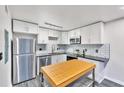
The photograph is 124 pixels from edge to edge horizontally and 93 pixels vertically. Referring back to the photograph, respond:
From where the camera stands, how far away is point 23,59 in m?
2.16

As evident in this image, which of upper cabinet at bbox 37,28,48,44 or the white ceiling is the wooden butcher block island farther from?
upper cabinet at bbox 37,28,48,44

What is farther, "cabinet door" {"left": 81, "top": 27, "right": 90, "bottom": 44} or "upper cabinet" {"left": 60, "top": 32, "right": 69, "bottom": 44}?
"upper cabinet" {"left": 60, "top": 32, "right": 69, "bottom": 44}

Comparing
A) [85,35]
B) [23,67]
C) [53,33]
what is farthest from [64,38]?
[23,67]

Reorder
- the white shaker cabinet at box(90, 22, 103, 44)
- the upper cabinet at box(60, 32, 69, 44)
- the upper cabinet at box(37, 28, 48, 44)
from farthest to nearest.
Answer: the upper cabinet at box(60, 32, 69, 44) < the upper cabinet at box(37, 28, 48, 44) < the white shaker cabinet at box(90, 22, 103, 44)

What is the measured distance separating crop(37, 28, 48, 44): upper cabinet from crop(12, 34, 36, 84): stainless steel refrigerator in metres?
0.65

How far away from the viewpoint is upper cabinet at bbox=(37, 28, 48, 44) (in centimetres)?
297

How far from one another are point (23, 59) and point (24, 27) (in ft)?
3.08

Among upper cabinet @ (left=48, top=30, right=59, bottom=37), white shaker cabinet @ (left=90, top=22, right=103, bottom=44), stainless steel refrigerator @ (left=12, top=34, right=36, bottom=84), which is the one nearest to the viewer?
stainless steel refrigerator @ (left=12, top=34, right=36, bottom=84)

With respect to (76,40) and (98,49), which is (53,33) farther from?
(98,49)

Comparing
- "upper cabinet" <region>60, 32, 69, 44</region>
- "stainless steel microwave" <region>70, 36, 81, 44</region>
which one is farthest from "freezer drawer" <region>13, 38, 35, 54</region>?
"upper cabinet" <region>60, 32, 69, 44</region>

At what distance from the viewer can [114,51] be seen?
228 cm

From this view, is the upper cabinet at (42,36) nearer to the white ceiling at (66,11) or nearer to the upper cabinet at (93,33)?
the white ceiling at (66,11)
